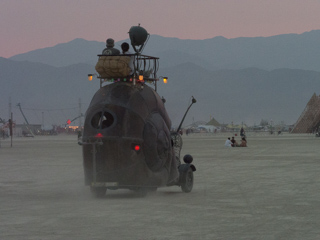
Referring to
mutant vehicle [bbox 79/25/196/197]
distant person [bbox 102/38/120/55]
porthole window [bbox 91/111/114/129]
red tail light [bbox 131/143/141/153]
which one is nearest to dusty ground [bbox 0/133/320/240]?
mutant vehicle [bbox 79/25/196/197]

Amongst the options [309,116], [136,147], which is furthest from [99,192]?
[309,116]

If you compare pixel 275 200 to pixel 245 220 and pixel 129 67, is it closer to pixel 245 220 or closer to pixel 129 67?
pixel 245 220

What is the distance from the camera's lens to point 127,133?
15531 mm

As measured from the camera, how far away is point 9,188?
63.4 feet

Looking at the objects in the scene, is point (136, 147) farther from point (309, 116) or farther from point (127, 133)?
point (309, 116)

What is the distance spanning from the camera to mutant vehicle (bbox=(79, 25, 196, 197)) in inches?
608

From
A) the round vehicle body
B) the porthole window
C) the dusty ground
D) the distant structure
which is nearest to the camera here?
the dusty ground

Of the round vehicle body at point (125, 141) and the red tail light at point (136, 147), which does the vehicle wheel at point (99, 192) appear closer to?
the round vehicle body at point (125, 141)

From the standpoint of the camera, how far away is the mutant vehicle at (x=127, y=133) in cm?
1545

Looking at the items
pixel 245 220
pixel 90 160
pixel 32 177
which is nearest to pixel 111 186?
pixel 90 160

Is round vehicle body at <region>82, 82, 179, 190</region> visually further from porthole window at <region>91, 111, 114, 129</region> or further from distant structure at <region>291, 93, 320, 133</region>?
distant structure at <region>291, 93, 320, 133</region>

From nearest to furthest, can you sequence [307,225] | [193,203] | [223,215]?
[307,225] < [223,215] < [193,203]

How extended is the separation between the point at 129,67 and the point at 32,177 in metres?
9.30

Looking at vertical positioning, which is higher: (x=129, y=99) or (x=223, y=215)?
(x=129, y=99)
